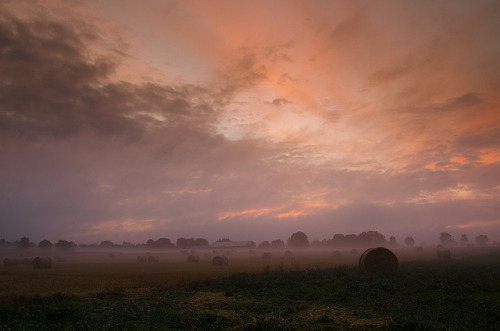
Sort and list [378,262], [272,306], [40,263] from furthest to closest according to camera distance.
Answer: [40,263], [378,262], [272,306]

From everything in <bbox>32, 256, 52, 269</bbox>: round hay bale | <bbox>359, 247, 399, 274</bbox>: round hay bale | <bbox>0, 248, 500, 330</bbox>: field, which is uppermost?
<bbox>359, 247, 399, 274</bbox>: round hay bale

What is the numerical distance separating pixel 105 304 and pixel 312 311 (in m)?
10.9

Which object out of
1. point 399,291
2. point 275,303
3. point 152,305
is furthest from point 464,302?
point 152,305

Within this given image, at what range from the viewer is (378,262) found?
80.2 feet

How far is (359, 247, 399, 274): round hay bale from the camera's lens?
2420 centimetres

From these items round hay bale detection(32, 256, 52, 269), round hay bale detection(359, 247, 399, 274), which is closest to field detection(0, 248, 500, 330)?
round hay bale detection(359, 247, 399, 274)

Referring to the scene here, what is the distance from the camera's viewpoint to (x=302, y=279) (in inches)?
846

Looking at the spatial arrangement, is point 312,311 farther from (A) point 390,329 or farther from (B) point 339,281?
(B) point 339,281

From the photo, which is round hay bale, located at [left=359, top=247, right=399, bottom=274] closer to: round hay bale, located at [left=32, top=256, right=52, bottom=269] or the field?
the field

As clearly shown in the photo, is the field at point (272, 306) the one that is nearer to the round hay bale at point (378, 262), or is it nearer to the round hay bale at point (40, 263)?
the round hay bale at point (378, 262)

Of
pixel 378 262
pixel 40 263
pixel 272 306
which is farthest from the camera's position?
pixel 40 263

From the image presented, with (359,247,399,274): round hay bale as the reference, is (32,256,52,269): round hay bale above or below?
below

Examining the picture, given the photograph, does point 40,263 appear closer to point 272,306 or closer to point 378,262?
point 272,306

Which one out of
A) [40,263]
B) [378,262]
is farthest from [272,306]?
[40,263]
